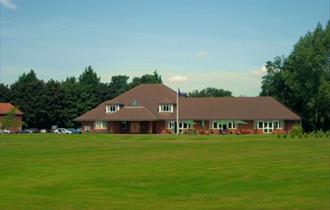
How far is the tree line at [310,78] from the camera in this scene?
82125 mm

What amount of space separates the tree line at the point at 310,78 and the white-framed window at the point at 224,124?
11396 mm

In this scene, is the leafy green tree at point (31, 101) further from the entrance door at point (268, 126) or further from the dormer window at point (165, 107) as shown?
the entrance door at point (268, 126)

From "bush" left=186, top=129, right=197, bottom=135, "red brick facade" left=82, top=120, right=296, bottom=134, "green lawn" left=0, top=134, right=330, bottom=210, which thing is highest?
"red brick facade" left=82, top=120, right=296, bottom=134

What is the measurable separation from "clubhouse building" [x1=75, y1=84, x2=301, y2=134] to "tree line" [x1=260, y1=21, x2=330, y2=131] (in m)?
4.86

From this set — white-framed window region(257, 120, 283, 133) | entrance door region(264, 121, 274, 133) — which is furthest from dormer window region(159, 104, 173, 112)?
entrance door region(264, 121, 274, 133)

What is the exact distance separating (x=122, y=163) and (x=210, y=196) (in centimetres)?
1035

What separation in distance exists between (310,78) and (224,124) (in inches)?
567

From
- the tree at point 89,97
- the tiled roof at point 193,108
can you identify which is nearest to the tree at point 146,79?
the tree at point 89,97

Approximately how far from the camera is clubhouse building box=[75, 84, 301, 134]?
80438 millimetres

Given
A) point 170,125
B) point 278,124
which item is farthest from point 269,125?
point 170,125

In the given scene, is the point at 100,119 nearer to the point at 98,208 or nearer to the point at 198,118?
the point at 198,118

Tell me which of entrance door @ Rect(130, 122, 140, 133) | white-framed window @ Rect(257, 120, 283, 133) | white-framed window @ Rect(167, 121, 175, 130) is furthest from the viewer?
entrance door @ Rect(130, 122, 140, 133)

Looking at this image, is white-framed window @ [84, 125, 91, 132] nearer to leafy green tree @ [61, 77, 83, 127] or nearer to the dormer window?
the dormer window

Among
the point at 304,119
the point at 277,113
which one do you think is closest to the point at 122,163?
the point at 277,113
